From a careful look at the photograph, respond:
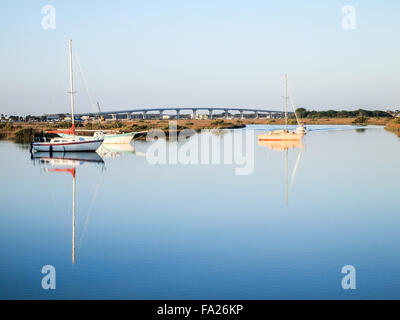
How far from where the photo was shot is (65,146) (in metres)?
44.6

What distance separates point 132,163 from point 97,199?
14606 millimetres

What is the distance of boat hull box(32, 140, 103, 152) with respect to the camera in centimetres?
4438

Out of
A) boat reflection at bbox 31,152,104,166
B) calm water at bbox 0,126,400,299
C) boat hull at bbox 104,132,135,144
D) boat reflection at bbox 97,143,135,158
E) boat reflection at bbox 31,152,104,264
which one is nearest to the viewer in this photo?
calm water at bbox 0,126,400,299

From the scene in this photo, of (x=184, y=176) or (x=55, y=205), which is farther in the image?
(x=184, y=176)

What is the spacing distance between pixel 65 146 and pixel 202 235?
31.0 meters

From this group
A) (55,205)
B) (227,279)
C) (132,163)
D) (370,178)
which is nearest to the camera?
(227,279)

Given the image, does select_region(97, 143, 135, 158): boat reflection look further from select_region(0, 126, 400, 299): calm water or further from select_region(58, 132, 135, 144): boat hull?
select_region(0, 126, 400, 299): calm water

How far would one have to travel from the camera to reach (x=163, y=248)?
14.4 meters

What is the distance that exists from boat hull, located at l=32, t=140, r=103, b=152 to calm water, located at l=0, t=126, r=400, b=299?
538 inches

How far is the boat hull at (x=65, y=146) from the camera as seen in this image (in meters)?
44.4

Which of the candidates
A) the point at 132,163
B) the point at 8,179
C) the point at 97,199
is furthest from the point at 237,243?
the point at 132,163

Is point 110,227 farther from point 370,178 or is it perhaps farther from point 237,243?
point 370,178

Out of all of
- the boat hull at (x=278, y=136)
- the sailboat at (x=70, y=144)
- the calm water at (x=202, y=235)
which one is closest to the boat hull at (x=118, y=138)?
the sailboat at (x=70, y=144)

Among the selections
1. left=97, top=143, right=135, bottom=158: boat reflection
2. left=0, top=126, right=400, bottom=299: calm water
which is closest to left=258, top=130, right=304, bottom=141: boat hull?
left=97, top=143, right=135, bottom=158: boat reflection
